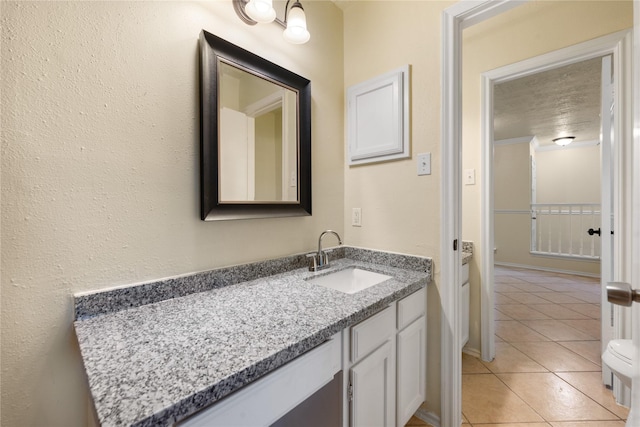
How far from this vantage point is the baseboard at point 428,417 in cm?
131

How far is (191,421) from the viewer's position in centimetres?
50

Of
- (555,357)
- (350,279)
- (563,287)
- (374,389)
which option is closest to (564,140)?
(563,287)

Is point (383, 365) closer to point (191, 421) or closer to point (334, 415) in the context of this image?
point (334, 415)

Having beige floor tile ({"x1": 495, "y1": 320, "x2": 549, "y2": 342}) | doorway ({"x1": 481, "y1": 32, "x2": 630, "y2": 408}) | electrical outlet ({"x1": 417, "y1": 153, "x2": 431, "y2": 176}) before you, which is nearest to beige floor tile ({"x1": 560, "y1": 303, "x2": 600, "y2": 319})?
beige floor tile ({"x1": 495, "y1": 320, "x2": 549, "y2": 342})

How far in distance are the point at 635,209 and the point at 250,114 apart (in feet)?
4.19

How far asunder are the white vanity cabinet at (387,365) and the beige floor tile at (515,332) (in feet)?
4.90

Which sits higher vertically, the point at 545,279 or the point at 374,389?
the point at 374,389

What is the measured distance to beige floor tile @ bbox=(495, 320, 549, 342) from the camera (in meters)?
2.23

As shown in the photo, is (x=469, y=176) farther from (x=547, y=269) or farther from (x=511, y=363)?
(x=547, y=269)

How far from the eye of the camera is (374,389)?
0.98 metres

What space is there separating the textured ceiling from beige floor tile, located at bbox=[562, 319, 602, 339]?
7.75 feet

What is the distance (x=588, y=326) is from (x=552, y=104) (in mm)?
2621

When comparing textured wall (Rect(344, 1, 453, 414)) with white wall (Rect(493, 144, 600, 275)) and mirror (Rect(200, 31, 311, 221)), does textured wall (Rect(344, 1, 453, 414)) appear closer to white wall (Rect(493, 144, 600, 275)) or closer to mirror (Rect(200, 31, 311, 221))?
mirror (Rect(200, 31, 311, 221))

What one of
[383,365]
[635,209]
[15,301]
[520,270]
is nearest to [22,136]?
[15,301]
